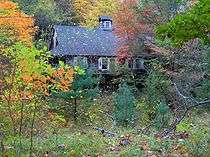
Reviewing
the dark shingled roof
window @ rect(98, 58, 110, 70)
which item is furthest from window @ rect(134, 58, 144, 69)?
window @ rect(98, 58, 110, 70)

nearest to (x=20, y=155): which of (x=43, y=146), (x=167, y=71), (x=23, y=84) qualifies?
(x=43, y=146)

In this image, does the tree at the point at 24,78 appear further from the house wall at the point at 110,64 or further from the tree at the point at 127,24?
the house wall at the point at 110,64

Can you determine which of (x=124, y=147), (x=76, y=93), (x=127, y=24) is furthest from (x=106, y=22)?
(x=124, y=147)

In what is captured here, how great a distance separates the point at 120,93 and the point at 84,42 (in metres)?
15.3

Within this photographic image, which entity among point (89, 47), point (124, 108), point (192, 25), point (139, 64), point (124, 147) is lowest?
point (124, 108)

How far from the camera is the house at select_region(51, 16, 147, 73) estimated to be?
41.1m

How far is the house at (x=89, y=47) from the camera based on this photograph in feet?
135

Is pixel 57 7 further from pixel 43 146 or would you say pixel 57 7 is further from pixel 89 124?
pixel 43 146

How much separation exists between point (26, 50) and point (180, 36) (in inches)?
237

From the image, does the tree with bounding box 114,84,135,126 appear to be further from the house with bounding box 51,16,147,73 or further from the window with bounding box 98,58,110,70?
the window with bounding box 98,58,110,70

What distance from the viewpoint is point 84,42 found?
43.5 metres

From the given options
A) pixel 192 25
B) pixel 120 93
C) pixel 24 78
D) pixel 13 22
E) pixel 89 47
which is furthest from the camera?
pixel 89 47

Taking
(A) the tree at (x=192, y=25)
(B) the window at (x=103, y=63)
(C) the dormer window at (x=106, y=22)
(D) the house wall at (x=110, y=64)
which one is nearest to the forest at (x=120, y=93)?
(A) the tree at (x=192, y=25)

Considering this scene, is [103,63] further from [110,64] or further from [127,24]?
[127,24]
